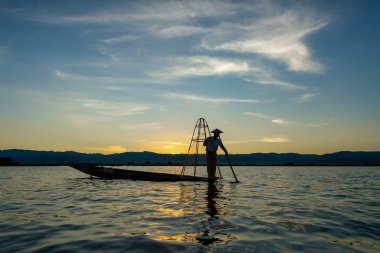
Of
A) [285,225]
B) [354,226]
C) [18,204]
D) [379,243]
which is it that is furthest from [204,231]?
→ [18,204]

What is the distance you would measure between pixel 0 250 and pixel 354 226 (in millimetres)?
9629

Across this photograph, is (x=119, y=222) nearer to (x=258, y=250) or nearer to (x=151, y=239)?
(x=151, y=239)

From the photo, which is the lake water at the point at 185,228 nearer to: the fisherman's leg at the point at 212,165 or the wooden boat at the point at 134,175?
the fisherman's leg at the point at 212,165

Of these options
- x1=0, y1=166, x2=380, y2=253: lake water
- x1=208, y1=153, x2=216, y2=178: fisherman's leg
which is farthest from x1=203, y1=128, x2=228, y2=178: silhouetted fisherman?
x1=0, y1=166, x2=380, y2=253: lake water

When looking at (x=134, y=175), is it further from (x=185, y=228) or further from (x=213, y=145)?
(x=185, y=228)

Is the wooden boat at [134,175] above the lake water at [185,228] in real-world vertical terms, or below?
above

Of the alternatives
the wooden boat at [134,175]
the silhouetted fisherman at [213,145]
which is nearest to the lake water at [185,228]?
the silhouetted fisherman at [213,145]

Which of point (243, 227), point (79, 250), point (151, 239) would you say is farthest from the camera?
point (243, 227)

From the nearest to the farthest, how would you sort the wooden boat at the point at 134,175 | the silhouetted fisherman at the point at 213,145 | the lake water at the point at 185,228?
the lake water at the point at 185,228 < the silhouetted fisherman at the point at 213,145 < the wooden boat at the point at 134,175

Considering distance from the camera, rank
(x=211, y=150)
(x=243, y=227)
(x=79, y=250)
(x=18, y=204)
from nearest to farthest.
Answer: (x=79, y=250)
(x=243, y=227)
(x=18, y=204)
(x=211, y=150)

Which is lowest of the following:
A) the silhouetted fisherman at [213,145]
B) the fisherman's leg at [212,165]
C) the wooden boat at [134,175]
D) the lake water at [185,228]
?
the lake water at [185,228]

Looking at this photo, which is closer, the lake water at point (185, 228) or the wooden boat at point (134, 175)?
the lake water at point (185, 228)

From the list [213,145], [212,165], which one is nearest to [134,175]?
[212,165]

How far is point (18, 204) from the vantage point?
1273cm
